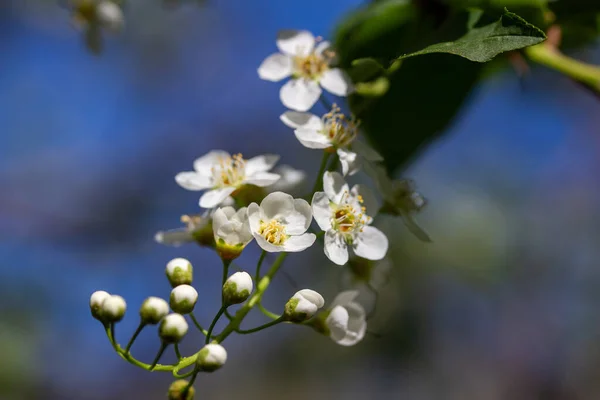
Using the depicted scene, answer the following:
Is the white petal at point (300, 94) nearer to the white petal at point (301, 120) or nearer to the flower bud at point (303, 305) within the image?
the white petal at point (301, 120)

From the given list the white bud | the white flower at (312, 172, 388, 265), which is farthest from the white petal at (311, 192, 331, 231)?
the white bud

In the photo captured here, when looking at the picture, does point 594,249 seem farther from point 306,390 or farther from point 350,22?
point 350,22

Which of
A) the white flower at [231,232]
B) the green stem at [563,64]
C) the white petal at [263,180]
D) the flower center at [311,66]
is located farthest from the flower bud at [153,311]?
the green stem at [563,64]

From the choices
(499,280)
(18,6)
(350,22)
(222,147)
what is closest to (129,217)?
(222,147)

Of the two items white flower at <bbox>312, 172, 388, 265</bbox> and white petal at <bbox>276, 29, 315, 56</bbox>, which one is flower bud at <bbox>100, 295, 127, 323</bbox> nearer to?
white flower at <bbox>312, 172, 388, 265</bbox>

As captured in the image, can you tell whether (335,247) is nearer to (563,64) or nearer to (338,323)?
(338,323)
